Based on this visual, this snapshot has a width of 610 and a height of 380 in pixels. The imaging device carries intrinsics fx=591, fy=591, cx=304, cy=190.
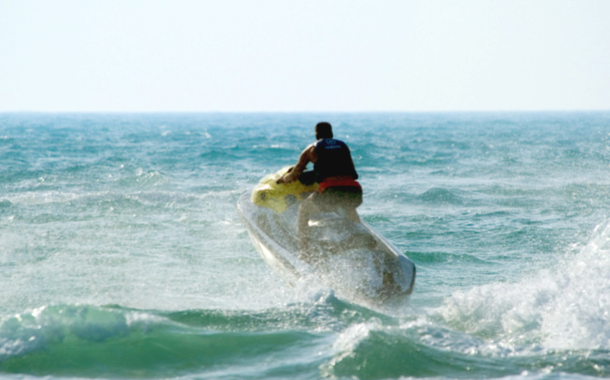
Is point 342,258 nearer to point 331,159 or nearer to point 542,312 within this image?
point 331,159

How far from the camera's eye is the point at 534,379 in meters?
4.14

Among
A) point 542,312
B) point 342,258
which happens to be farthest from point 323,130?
point 542,312

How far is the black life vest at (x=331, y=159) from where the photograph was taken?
6125mm

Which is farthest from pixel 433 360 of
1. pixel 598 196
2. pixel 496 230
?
pixel 598 196

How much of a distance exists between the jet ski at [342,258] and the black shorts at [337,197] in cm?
28

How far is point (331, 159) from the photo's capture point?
6.12 meters

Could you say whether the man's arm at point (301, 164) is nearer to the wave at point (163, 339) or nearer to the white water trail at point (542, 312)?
the wave at point (163, 339)

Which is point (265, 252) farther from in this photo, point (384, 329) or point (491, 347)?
point (491, 347)

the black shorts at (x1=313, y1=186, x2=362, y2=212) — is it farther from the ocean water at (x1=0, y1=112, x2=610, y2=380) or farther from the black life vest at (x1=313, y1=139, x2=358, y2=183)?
the ocean water at (x1=0, y1=112, x2=610, y2=380)

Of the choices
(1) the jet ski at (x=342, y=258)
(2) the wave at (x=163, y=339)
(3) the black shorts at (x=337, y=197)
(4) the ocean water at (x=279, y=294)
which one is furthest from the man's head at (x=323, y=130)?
(2) the wave at (x=163, y=339)

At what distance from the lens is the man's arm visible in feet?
20.2

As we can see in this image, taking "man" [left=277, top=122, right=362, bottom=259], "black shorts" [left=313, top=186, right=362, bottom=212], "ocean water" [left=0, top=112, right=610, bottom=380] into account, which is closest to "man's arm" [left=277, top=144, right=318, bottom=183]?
"man" [left=277, top=122, right=362, bottom=259]

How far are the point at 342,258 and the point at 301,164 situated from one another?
3.64 ft

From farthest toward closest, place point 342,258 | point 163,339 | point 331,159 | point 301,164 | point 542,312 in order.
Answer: point 301,164 < point 342,258 < point 331,159 < point 542,312 < point 163,339
